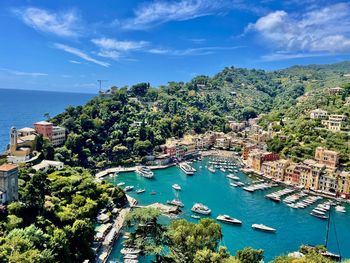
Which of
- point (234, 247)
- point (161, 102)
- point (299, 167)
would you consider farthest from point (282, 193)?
point (161, 102)

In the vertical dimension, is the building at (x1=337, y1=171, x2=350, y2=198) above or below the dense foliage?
below

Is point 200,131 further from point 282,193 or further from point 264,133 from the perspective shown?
point 282,193

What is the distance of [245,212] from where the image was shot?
3394cm

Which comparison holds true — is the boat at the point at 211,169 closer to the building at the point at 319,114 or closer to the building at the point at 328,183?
the building at the point at 328,183

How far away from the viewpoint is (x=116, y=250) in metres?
23.6

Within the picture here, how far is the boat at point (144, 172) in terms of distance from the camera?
149 ft

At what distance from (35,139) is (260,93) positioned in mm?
97906

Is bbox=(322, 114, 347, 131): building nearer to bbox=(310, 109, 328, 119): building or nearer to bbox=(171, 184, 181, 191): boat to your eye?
bbox=(310, 109, 328, 119): building

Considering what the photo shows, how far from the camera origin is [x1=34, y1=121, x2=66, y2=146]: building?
47719mm

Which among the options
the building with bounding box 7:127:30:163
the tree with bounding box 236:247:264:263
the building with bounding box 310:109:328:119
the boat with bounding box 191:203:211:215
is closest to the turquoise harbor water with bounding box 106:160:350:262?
the boat with bounding box 191:203:211:215

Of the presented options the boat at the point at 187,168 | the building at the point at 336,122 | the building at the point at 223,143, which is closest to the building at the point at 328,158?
the building at the point at 336,122

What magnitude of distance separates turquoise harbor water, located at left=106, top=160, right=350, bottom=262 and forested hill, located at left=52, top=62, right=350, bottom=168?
8.16 metres

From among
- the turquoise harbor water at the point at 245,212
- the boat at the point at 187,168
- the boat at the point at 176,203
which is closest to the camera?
the turquoise harbor water at the point at 245,212

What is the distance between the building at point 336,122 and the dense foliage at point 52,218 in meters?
43.1
